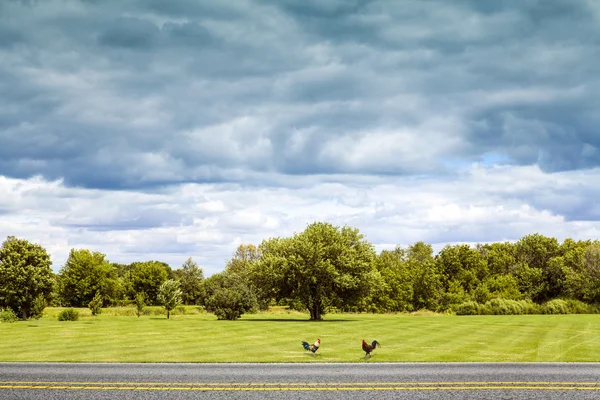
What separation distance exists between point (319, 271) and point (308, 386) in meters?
42.2

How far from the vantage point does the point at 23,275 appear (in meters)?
67.4

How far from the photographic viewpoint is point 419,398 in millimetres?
12086

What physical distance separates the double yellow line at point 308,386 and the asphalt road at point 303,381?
0.9 inches

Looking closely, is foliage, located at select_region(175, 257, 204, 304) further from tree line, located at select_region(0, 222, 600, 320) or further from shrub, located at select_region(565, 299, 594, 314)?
shrub, located at select_region(565, 299, 594, 314)

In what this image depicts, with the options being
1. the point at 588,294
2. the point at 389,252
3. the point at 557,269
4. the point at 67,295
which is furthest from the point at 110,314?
the point at 389,252

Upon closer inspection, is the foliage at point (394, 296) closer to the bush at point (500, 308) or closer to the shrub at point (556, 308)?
the bush at point (500, 308)

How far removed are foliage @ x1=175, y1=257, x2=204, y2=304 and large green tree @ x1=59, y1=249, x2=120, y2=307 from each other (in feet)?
52.9

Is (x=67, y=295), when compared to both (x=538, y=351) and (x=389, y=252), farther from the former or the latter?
(x=538, y=351)

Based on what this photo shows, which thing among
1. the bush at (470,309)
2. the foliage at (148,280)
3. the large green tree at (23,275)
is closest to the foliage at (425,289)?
the bush at (470,309)

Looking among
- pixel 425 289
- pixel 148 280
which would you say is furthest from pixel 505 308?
pixel 148 280

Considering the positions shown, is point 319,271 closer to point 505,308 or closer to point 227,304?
point 227,304

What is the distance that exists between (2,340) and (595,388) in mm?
31121

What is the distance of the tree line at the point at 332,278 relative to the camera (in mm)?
56438

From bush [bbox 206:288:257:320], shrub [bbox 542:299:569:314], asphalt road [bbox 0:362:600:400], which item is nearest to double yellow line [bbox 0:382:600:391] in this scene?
asphalt road [bbox 0:362:600:400]
